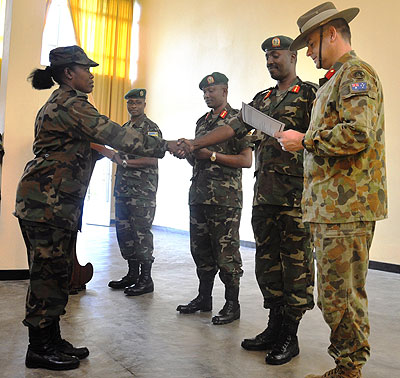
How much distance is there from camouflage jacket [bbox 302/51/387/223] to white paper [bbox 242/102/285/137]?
7.7 inches

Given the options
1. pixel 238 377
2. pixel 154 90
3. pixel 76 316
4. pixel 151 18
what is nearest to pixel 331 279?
pixel 238 377

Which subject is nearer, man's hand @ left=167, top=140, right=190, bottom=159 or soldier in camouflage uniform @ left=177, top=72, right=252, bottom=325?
man's hand @ left=167, top=140, right=190, bottom=159

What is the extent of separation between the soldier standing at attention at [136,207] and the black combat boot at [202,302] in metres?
0.60

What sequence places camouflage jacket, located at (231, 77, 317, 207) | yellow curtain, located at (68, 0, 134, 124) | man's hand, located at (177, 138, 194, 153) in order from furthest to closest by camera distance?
1. yellow curtain, located at (68, 0, 134, 124)
2. man's hand, located at (177, 138, 194, 153)
3. camouflage jacket, located at (231, 77, 317, 207)

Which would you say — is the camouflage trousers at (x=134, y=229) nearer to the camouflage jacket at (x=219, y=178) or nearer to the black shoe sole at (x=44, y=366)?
the camouflage jacket at (x=219, y=178)

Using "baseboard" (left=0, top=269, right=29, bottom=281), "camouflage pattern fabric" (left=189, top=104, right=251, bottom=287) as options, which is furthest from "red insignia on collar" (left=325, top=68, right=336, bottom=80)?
"baseboard" (left=0, top=269, right=29, bottom=281)

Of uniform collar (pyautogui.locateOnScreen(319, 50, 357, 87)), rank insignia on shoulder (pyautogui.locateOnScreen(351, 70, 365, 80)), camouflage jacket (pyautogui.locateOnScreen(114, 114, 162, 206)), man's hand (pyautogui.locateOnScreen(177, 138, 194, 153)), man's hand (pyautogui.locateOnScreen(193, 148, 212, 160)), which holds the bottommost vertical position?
camouflage jacket (pyautogui.locateOnScreen(114, 114, 162, 206))

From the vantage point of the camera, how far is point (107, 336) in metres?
2.54

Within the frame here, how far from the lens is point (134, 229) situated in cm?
365

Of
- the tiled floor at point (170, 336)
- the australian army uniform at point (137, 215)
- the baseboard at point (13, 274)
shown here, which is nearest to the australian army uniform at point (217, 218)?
the tiled floor at point (170, 336)

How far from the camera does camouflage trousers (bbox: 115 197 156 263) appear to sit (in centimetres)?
364

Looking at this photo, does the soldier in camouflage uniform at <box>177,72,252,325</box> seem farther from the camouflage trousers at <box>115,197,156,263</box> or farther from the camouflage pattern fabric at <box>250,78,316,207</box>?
the camouflage trousers at <box>115,197,156,263</box>

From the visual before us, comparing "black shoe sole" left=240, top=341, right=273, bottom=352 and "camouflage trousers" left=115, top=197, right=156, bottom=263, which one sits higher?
"camouflage trousers" left=115, top=197, right=156, bottom=263

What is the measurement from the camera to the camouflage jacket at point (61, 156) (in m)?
2.07
